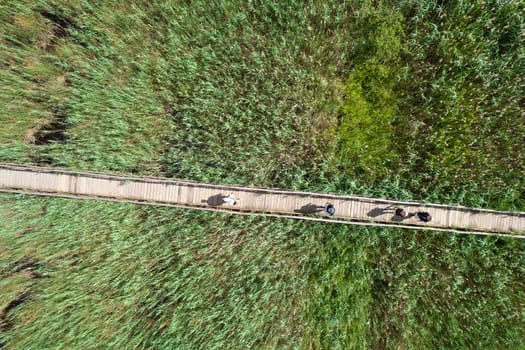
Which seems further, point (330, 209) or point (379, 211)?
point (379, 211)

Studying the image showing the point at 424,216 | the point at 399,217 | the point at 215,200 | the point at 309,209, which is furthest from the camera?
the point at 215,200

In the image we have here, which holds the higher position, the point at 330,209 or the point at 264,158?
the point at 264,158

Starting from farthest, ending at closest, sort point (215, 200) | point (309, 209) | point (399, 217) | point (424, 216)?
point (215, 200) < point (309, 209) < point (399, 217) < point (424, 216)

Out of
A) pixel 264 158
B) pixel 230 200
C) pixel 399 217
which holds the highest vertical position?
pixel 264 158

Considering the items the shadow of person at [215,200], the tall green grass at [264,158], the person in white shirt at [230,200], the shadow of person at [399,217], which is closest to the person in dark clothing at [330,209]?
the tall green grass at [264,158]

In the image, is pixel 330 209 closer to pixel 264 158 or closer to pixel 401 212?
pixel 401 212

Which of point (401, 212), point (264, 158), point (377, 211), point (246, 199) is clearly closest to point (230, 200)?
point (246, 199)
